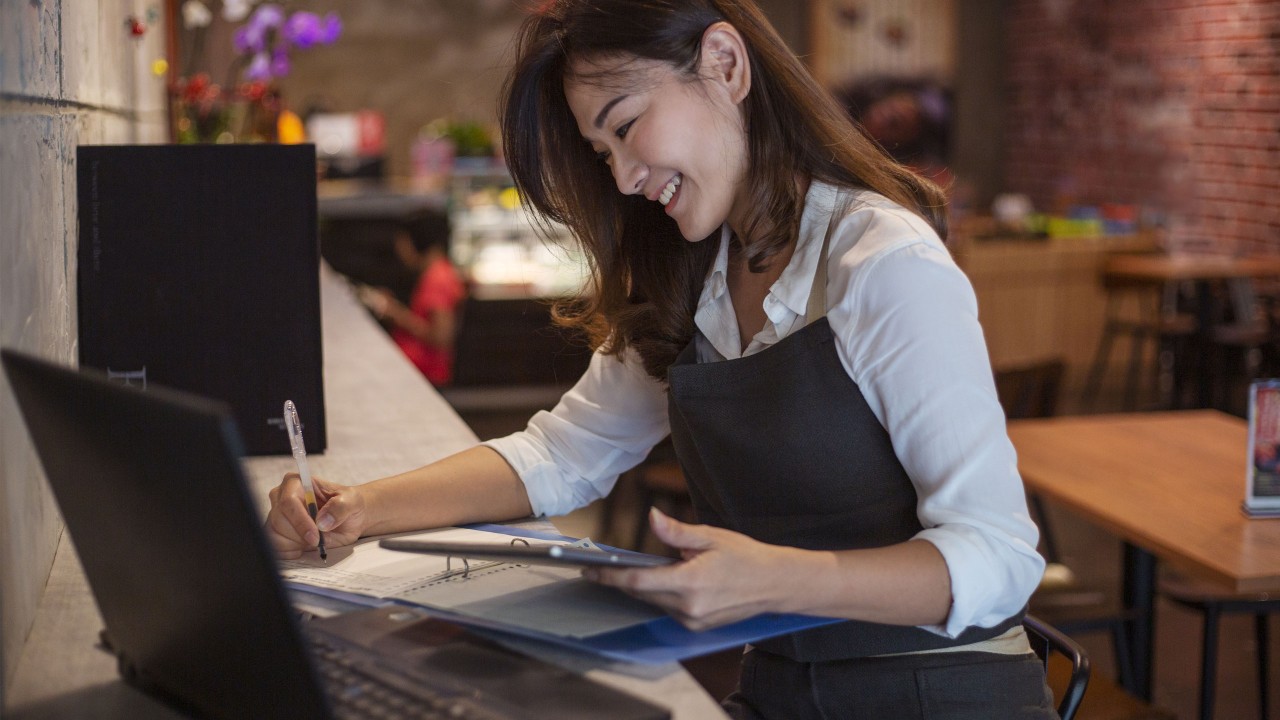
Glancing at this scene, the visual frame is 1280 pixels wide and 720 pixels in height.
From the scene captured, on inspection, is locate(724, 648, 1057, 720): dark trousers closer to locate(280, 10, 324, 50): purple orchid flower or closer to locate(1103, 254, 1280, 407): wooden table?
locate(280, 10, 324, 50): purple orchid flower

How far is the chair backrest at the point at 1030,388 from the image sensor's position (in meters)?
3.51

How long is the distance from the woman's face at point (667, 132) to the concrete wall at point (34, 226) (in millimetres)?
556

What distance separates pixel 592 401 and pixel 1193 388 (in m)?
6.13

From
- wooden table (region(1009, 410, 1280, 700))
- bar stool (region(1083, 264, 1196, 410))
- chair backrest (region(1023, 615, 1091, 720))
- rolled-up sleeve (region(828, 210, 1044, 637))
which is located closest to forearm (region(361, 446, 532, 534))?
rolled-up sleeve (region(828, 210, 1044, 637))

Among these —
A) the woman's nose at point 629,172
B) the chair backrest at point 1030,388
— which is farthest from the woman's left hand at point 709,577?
the chair backrest at point 1030,388

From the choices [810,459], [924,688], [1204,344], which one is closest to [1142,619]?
[924,688]

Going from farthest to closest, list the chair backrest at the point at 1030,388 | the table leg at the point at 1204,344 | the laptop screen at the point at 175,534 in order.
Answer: the table leg at the point at 1204,344 → the chair backrest at the point at 1030,388 → the laptop screen at the point at 175,534

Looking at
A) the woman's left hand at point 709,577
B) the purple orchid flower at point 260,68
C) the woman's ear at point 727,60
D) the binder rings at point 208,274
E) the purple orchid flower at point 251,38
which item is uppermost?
the purple orchid flower at point 251,38

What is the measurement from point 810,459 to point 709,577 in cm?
37

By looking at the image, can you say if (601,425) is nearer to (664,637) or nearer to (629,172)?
(629,172)

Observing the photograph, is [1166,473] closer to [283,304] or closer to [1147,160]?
[283,304]

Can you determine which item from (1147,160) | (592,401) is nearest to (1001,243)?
(1147,160)

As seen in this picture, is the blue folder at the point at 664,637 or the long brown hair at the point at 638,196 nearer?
the blue folder at the point at 664,637

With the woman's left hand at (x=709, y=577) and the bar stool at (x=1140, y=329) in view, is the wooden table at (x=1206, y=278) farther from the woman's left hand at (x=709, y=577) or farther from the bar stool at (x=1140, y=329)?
the woman's left hand at (x=709, y=577)
